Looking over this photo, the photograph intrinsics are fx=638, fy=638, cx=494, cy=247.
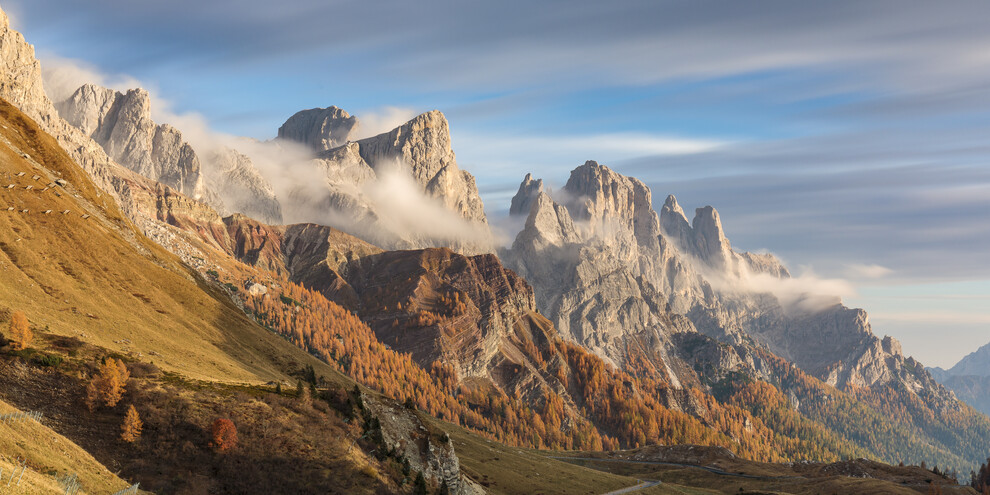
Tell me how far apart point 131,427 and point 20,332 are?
24.5 metres

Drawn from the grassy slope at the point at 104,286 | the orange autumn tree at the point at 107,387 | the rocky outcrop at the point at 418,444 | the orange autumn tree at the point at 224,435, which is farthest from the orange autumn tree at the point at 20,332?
the rocky outcrop at the point at 418,444

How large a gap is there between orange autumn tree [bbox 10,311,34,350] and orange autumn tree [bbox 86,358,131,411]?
11460mm

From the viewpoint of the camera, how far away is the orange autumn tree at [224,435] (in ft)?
295

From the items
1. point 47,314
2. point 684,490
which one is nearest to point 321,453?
point 47,314

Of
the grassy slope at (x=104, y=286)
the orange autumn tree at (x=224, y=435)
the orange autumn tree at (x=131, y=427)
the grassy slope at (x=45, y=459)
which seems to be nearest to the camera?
the grassy slope at (x=45, y=459)

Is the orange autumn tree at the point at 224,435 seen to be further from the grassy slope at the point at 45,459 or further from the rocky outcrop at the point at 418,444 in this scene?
the rocky outcrop at the point at 418,444

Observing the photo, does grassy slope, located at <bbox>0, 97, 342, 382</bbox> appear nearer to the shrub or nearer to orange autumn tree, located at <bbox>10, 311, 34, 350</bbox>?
orange autumn tree, located at <bbox>10, 311, 34, 350</bbox>

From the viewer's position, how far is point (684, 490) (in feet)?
636

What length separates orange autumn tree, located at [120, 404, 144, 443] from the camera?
85.4m

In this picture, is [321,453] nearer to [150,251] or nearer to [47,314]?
[47,314]

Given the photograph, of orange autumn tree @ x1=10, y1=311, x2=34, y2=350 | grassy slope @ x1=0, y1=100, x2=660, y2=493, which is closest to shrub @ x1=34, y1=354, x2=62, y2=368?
orange autumn tree @ x1=10, y1=311, x2=34, y2=350

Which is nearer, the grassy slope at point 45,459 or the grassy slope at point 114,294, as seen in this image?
the grassy slope at point 45,459

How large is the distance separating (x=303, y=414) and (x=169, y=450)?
21.6 m

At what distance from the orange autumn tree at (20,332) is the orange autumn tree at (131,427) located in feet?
67.5
